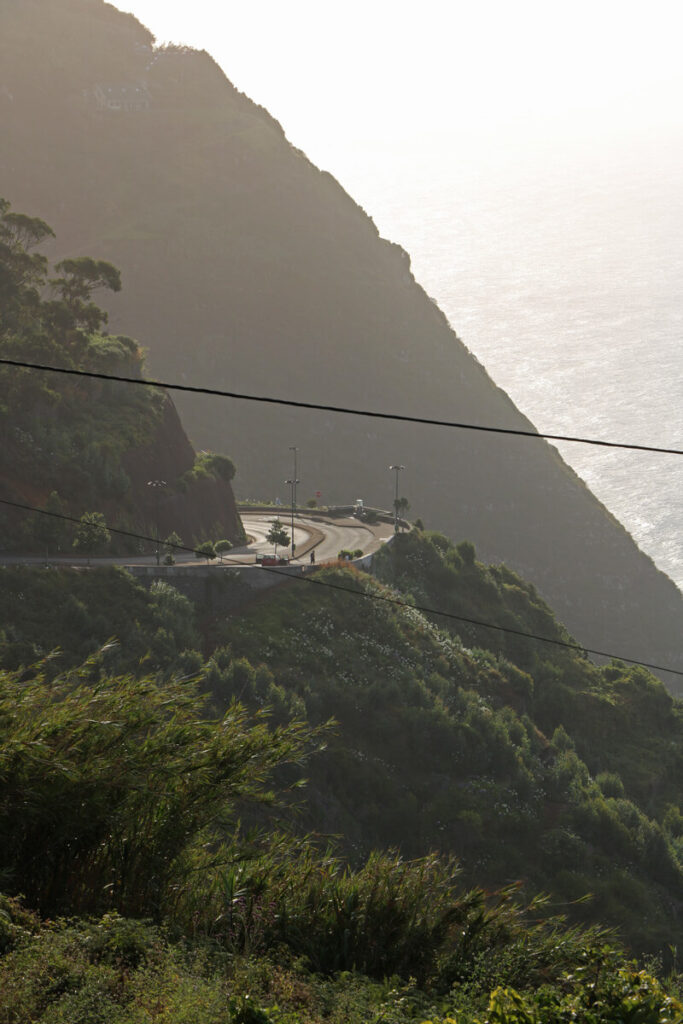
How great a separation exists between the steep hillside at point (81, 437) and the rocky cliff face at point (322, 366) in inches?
2996

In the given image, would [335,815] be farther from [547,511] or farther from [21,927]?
[547,511]

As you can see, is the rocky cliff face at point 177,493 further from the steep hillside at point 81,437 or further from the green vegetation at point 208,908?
the green vegetation at point 208,908

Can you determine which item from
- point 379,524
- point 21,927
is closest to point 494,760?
point 379,524

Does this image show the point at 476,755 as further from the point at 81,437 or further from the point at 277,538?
the point at 81,437

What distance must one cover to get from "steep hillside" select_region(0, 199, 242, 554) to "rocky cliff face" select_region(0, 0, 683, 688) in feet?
250

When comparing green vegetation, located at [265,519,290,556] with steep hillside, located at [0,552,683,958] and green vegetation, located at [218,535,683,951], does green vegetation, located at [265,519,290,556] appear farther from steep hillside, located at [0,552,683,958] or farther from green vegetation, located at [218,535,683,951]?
steep hillside, located at [0,552,683,958]

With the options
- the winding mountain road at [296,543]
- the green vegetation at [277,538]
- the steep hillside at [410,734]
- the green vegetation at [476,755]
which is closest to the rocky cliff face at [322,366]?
the winding mountain road at [296,543]

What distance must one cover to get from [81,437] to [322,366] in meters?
117

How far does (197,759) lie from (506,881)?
32.1 metres

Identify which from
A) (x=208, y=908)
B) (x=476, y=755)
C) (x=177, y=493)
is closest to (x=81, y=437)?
(x=177, y=493)

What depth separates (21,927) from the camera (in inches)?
565

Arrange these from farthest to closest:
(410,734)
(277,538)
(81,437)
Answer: (277,538) < (81,437) < (410,734)

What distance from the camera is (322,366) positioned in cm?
18100

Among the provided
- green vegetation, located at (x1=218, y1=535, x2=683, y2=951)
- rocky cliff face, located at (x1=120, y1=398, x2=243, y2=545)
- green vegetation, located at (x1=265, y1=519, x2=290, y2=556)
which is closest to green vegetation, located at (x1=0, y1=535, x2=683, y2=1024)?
green vegetation, located at (x1=218, y1=535, x2=683, y2=951)
